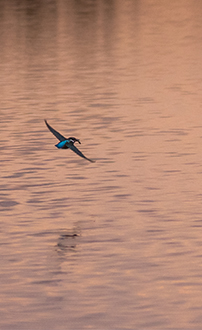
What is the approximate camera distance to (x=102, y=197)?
32.1m

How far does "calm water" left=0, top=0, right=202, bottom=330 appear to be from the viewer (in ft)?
72.7

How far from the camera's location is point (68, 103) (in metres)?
54.4

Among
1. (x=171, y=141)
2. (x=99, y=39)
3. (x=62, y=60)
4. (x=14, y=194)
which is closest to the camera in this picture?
(x=14, y=194)

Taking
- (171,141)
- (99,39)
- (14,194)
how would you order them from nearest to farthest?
1. (14,194)
2. (171,141)
3. (99,39)

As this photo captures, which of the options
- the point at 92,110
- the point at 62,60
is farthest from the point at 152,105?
the point at 62,60

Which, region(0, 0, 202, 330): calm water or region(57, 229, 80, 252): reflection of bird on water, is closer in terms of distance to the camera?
region(0, 0, 202, 330): calm water

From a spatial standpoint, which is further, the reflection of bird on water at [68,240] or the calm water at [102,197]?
the reflection of bird on water at [68,240]

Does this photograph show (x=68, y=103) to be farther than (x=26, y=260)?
Yes

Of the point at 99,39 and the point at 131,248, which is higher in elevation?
the point at 131,248

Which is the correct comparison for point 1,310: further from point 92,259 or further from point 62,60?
point 62,60

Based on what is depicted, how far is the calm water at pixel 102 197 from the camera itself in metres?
22.2

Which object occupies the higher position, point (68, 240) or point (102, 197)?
point (68, 240)

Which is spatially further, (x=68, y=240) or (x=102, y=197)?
(x=102, y=197)

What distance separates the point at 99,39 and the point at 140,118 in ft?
168
